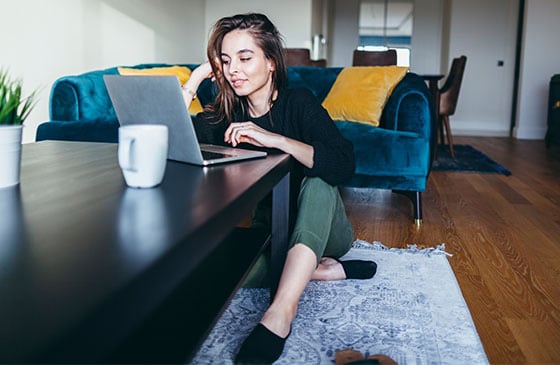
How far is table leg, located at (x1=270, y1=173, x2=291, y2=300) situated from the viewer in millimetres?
1373

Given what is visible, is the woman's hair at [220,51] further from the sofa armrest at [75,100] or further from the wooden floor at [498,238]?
the sofa armrest at [75,100]

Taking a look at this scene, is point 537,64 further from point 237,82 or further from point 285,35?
point 237,82

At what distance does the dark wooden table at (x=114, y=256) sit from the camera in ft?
1.47

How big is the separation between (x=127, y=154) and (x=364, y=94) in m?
2.32

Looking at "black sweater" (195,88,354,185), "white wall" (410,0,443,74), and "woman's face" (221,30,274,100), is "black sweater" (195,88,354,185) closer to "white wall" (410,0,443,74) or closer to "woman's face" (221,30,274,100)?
"woman's face" (221,30,274,100)

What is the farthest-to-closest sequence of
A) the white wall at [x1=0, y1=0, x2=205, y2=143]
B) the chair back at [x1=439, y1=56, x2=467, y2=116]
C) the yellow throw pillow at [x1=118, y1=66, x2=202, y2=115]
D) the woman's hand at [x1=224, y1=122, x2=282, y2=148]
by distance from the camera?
the chair back at [x1=439, y1=56, x2=467, y2=116] → the yellow throw pillow at [x1=118, y1=66, x2=202, y2=115] → the white wall at [x1=0, y1=0, x2=205, y2=143] → the woman's hand at [x1=224, y1=122, x2=282, y2=148]

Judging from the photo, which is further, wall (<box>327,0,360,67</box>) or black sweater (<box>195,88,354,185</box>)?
wall (<box>327,0,360,67</box>)

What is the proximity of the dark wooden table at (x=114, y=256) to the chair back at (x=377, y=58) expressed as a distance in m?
4.18

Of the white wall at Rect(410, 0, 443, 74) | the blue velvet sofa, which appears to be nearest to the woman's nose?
the blue velvet sofa

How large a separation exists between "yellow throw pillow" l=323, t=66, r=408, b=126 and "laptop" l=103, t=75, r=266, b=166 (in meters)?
1.85

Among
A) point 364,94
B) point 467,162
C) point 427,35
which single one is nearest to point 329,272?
point 364,94

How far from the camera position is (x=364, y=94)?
305 centimetres

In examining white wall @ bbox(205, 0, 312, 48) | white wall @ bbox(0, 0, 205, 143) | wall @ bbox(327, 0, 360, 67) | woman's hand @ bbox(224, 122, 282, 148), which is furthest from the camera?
wall @ bbox(327, 0, 360, 67)

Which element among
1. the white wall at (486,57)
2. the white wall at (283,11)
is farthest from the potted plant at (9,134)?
the white wall at (486,57)
